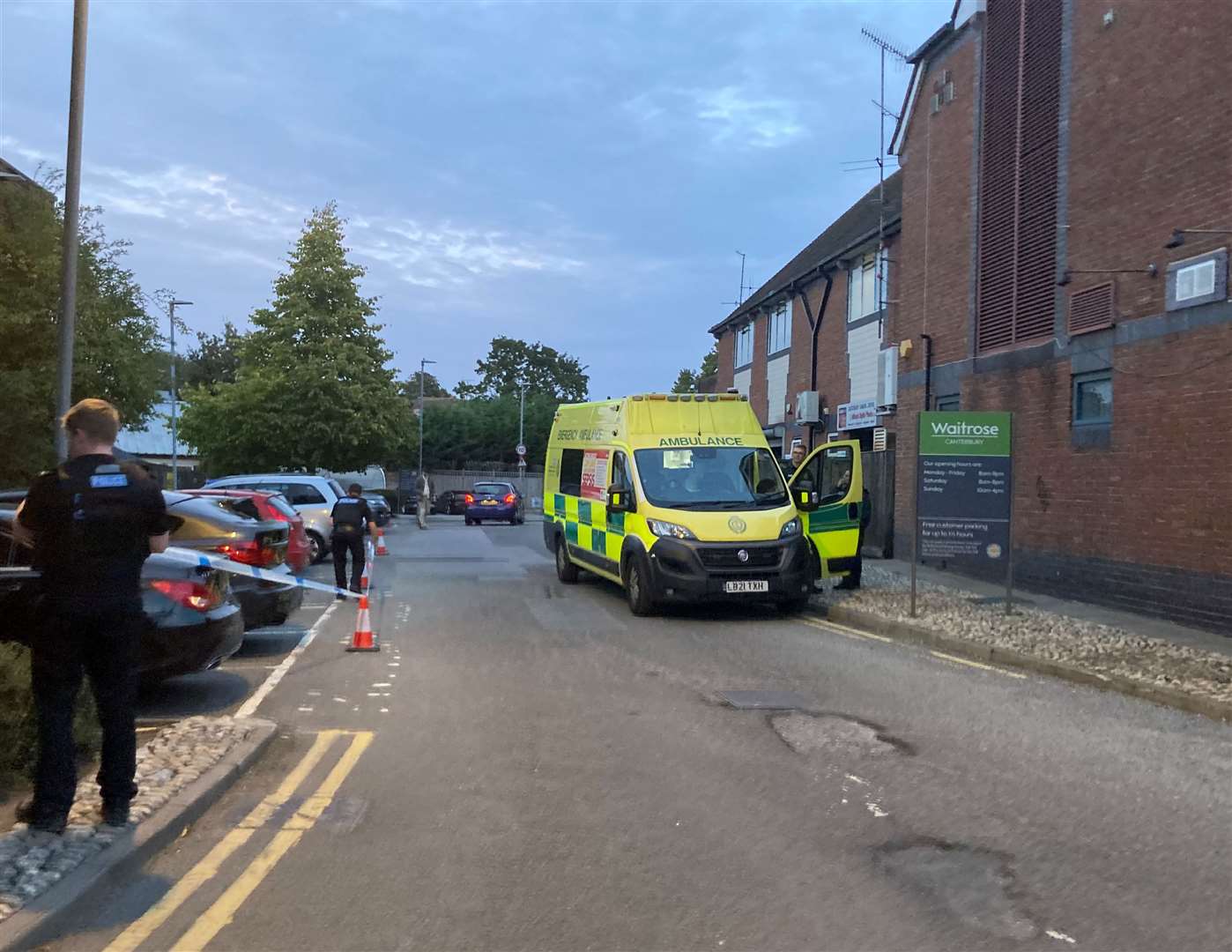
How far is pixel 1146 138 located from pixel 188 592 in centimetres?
1213

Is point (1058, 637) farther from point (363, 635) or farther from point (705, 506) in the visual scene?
point (363, 635)

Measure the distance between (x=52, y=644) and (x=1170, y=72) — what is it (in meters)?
13.5

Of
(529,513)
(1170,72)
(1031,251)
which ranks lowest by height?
(529,513)

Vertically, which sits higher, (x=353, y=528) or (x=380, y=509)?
(x=353, y=528)

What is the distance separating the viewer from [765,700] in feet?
28.2

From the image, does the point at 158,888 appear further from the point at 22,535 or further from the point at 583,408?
the point at 583,408

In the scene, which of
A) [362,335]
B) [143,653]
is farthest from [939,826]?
[362,335]

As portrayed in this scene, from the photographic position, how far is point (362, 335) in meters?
40.5

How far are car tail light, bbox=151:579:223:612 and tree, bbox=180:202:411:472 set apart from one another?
104 ft

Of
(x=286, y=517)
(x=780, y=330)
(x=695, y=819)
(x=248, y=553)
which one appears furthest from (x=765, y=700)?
(x=780, y=330)

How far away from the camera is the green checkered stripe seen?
47.5ft

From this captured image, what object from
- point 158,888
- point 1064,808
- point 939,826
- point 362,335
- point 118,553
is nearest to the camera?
point 158,888

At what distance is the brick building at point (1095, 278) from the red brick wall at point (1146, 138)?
1.0 inches

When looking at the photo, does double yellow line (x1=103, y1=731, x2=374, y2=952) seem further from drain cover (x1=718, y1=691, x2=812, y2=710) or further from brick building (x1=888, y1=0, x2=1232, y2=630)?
brick building (x1=888, y1=0, x2=1232, y2=630)
